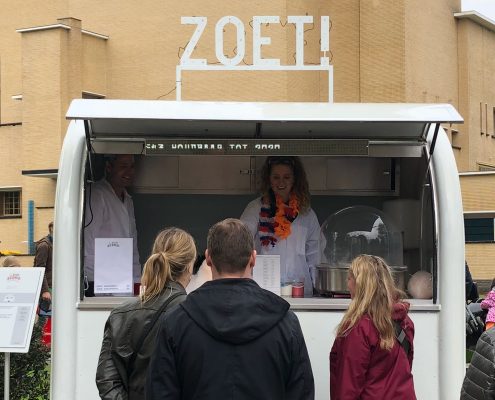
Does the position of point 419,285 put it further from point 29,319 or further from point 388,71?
point 388,71

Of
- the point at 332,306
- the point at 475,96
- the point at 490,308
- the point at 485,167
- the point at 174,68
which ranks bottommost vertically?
the point at 490,308

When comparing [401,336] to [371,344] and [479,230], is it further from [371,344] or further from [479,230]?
[479,230]

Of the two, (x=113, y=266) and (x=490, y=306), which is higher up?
(x=113, y=266)

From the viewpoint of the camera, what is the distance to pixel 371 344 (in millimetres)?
4742

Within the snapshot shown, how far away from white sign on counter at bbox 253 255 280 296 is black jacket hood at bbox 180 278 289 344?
240cm

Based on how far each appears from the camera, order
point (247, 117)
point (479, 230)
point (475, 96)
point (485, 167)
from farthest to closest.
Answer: point (485, 167) < point (475, 96) < point (479, 230) < point (247, 117)

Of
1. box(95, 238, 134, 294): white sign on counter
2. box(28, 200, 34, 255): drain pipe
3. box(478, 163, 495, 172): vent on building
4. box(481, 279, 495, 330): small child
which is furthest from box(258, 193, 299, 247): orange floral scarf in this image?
box(478, 163, 495, 172): vent on building

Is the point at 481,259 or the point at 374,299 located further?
the point at 481,259

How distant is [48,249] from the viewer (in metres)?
12.8

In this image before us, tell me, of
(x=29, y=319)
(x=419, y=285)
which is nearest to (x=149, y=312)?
(x=419, y=285)

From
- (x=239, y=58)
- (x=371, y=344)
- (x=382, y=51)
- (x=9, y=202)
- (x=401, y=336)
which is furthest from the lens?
(x=9, y=202)

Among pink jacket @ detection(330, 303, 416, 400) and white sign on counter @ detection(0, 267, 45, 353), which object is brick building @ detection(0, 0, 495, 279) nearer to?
white sign on counter @ detection(0, 267, 45, 353)

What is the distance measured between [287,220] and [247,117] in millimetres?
1618

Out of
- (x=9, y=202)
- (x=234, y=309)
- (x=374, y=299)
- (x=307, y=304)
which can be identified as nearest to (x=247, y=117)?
(x=307, y=304)
